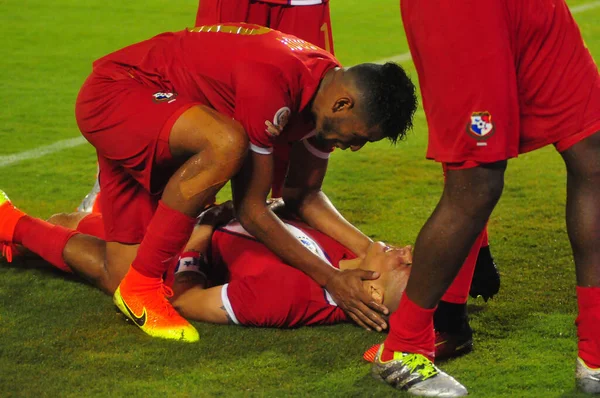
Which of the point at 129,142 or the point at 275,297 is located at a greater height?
the point at 129,142

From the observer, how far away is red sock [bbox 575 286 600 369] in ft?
9.69

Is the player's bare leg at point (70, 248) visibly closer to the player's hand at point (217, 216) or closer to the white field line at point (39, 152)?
the player's hand at point (217, 216)

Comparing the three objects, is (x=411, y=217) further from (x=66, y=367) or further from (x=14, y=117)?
(x=14, y=117)

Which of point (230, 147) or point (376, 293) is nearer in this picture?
point (230, 147)

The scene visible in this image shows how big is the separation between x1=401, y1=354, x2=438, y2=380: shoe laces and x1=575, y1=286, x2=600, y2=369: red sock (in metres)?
0.44

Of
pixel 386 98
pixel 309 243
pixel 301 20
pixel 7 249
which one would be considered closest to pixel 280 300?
pixel 309 243

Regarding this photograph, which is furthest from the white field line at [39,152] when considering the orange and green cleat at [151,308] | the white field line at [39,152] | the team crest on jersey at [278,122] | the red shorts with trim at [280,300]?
the team crest on jersey at [278,122]

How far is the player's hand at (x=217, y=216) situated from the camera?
4.05 m

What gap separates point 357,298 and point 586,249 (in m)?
0.88

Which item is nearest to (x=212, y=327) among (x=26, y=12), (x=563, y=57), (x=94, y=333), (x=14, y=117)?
(x=94, y=333)

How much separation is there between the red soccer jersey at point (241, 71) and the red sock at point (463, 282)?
767 millimetres

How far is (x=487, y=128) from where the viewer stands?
2748mm

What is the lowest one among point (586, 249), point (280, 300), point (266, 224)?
point (280, 300)

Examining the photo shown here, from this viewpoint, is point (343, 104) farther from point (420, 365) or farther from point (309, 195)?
point (420, 365)
